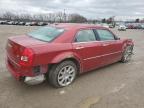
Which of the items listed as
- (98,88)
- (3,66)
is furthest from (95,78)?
(3,66)

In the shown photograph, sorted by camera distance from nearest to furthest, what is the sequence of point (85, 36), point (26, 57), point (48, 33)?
point (26, 57)
point (48, 33)
point (85, 36)

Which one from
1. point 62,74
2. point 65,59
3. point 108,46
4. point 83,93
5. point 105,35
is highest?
point 105,35

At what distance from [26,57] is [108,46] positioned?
2.86 metres

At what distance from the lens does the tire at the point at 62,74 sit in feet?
13.7

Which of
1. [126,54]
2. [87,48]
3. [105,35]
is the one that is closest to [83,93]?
[87,48]

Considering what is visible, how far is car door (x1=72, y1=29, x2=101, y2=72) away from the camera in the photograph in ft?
15.2

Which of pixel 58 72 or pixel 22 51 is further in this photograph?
pixel 58 72

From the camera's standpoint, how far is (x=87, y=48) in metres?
4.79

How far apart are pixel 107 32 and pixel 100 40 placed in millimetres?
705

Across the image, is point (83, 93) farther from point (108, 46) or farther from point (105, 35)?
point (105, 35)

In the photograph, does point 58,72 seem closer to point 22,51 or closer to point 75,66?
point 75,66

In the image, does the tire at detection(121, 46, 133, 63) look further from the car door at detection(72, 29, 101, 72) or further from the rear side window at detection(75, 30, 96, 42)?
the rear side window at detection(75, 30, 96, 42)

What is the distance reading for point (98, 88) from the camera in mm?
4449

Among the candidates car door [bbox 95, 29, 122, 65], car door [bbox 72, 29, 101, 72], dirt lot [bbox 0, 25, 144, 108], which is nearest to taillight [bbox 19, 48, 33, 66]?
dirt lot [bbox 0, 25, 144, 108]
